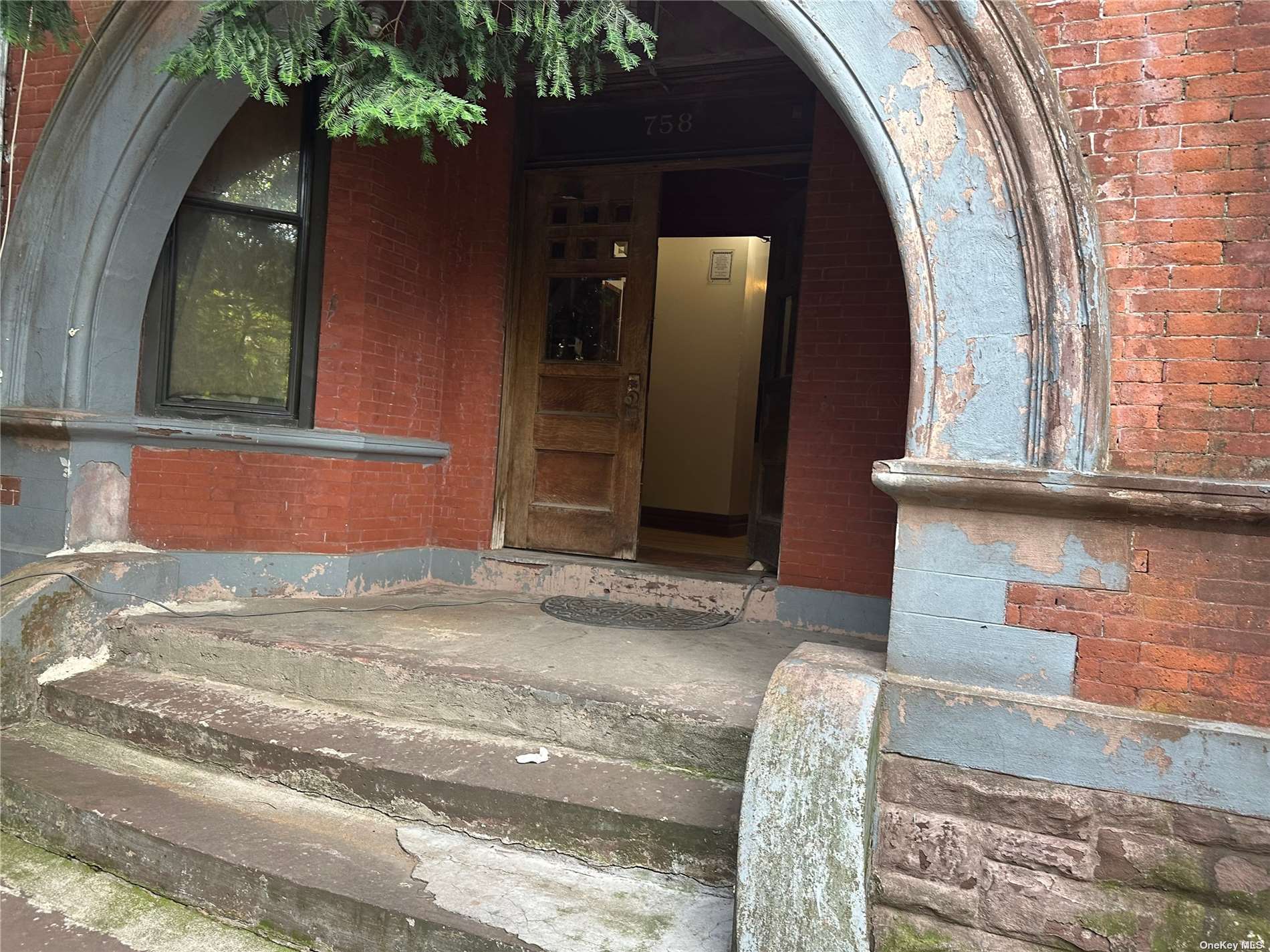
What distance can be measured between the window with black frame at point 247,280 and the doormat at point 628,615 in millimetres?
1969

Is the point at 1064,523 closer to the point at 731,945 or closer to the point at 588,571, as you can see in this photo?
the point at 731,945

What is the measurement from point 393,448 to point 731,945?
3.79m

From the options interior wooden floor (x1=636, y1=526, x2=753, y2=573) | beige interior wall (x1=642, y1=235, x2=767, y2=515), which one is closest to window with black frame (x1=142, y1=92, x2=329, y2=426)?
interior wooden floor (x1=636, y1=526, x2=753, y2=573)

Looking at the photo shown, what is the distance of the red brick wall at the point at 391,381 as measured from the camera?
15.7 ft

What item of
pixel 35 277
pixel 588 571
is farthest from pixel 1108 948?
pixel 35 277

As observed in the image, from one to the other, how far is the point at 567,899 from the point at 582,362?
12.5 feet

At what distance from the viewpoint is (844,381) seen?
4.68 metres

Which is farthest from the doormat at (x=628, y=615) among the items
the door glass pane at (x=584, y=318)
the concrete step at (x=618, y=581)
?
the door glass pane at (x=584, y=318)

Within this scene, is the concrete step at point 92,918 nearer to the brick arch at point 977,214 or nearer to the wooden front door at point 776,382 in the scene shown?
the brick arch at point 977,214

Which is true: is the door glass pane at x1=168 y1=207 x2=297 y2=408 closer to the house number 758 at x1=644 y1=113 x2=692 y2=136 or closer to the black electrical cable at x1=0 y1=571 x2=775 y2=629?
the black electrical cable at x1=0 y1=571 x2=775 y2=629

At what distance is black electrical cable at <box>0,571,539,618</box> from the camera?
4059 mm

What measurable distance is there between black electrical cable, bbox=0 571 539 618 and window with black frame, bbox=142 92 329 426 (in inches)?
42.6

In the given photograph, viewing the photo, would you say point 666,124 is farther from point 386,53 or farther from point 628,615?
point 628,615

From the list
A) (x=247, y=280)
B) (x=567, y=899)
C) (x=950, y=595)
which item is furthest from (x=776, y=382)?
(x=567, y=899)
